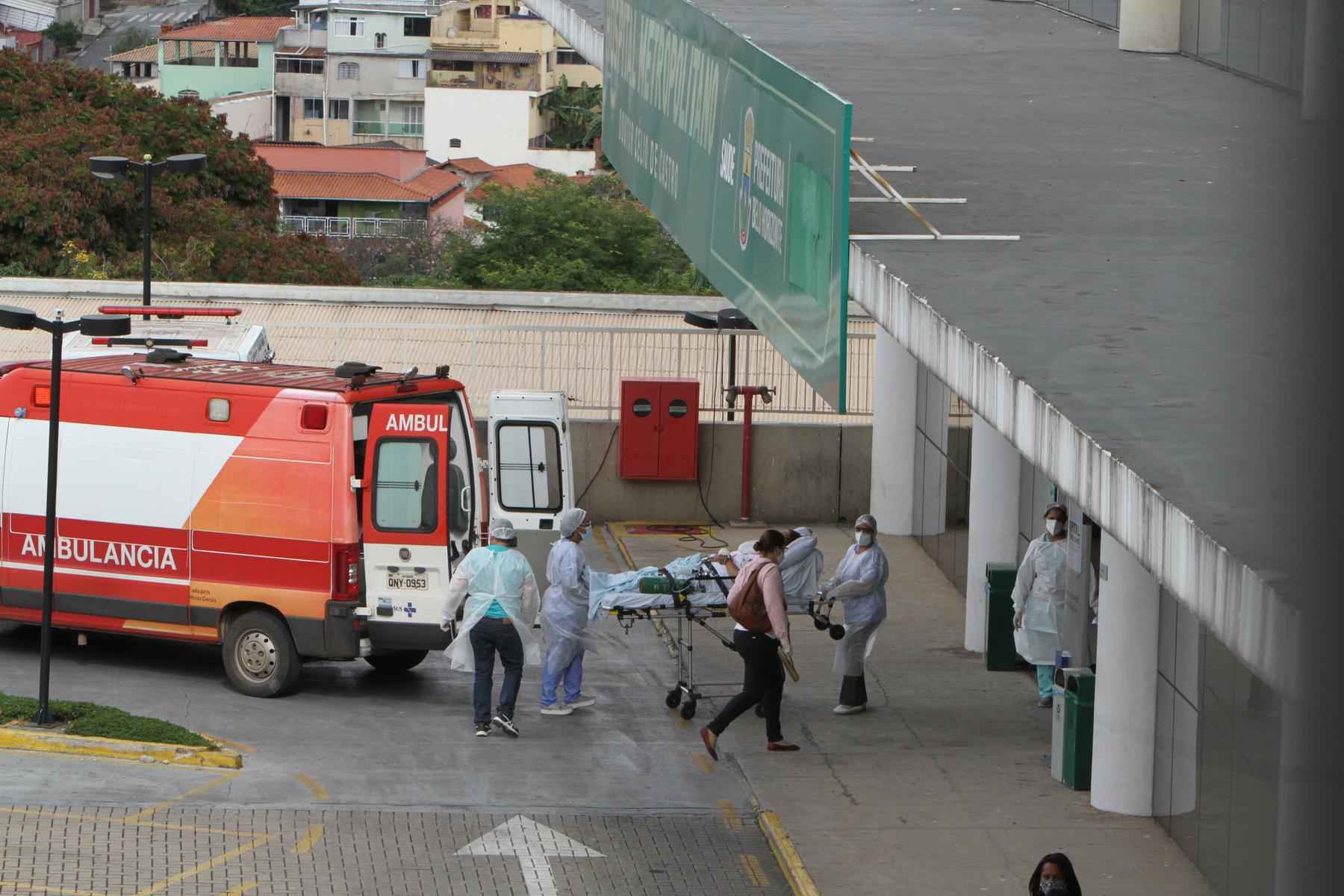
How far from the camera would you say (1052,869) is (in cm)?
A: 761

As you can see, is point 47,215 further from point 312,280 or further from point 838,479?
point 838,479

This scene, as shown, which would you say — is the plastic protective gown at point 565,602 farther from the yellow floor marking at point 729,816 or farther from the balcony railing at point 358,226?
the balcony railing at point 358,226

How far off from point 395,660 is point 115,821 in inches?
167

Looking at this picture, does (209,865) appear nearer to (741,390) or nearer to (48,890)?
(48,890)

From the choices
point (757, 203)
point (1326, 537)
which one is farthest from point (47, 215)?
point (1326, 537)

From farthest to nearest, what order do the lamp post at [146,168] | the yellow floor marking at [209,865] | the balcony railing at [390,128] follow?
the balcony railing at [390,128] < the lamp post at [146,168] < the yellow floor marking at [209,865]

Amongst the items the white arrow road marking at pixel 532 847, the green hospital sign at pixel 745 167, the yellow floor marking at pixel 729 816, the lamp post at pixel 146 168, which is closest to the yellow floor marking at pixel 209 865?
the white arrow road marking at pixel 532 847

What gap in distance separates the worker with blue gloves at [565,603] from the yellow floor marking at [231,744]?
91.8 inches

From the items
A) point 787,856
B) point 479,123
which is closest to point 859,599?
point 787,856

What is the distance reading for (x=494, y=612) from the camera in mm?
12992

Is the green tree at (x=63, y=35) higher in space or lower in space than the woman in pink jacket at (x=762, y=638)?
higher

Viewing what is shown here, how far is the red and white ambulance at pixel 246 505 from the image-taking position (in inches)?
542

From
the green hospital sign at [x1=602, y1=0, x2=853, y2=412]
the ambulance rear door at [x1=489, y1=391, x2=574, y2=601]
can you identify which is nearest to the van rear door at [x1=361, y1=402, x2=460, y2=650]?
the green hospital sign at [x1=602, y1=0, x2=853, y2=412]

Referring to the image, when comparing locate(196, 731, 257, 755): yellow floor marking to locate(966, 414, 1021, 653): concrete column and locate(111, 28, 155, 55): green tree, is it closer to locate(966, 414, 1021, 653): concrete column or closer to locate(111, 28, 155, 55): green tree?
locate(966, 414, 1021, 653): concrete column
